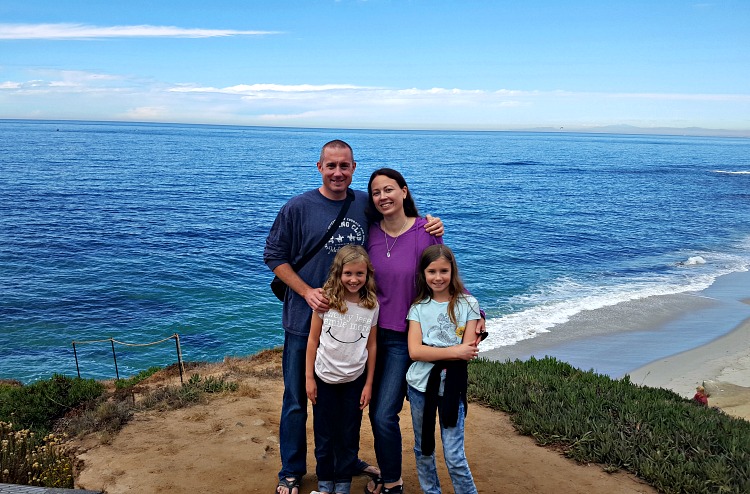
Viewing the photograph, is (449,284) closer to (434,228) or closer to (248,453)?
(434,228)

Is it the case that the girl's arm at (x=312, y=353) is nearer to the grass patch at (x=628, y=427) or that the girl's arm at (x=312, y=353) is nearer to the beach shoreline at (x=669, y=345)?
the grass patch at (x=628, y=427)

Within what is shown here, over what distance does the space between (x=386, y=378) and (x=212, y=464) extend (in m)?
2.42

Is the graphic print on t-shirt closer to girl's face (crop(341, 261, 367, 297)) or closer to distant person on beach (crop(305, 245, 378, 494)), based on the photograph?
distant person on beach (crop(305, 245, 378, 494))

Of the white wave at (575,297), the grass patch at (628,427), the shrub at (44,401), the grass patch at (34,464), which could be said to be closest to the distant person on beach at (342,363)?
the grass patch at (34,464)

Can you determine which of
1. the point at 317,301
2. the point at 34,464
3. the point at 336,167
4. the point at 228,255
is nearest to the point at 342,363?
the point at 317,301

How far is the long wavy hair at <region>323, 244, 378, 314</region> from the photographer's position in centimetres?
404

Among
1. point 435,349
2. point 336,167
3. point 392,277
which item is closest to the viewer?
point 435,349

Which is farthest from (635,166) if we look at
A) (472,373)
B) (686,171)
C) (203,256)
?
(472,373)

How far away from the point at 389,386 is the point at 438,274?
930 millimetres

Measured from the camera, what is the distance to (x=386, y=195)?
13.3 feet

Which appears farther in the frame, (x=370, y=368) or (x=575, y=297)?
(x=575, y=297)

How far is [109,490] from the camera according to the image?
202 inches

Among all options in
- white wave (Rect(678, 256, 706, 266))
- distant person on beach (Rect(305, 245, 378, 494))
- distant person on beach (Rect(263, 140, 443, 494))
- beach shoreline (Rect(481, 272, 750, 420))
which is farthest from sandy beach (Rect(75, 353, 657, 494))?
white wave (Rect(678, 256, 706, 266))

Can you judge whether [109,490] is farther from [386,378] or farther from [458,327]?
[458,327]
